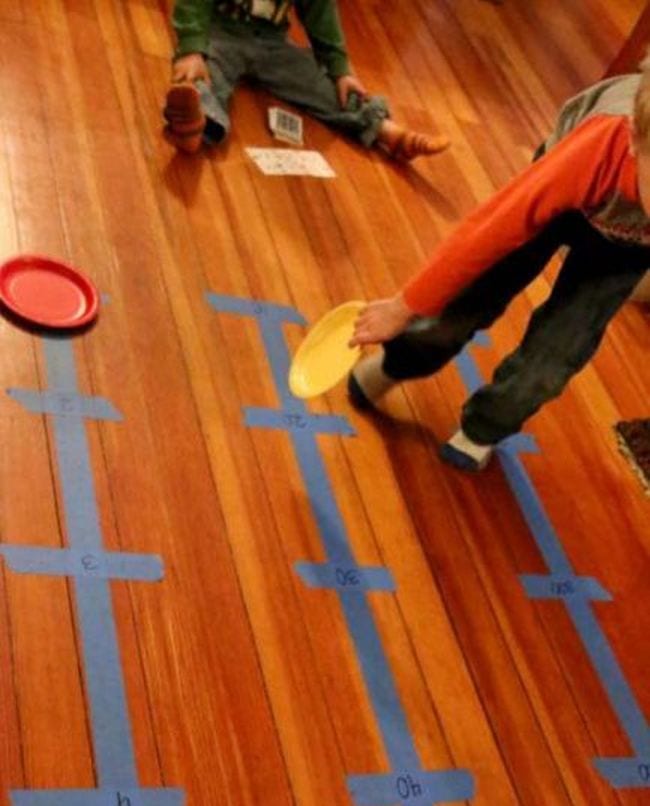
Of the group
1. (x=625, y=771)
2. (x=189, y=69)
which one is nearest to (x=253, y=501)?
(x=625, y=771)

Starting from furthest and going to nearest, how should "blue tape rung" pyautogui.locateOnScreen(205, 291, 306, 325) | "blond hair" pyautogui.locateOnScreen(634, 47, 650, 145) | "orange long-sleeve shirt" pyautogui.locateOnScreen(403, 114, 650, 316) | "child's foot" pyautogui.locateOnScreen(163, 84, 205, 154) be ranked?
"child's foot" pyautogui.locateOnScreen(163, 84, 205, 154) < "blue tape rung" pyautogui.locateOnScreen(205, 291, 306, 325) < "orange long-sleeve shirt" pyautogui.locateOnScreen(403, 114, 650, 316) < "blond hair" pyautogui.locateOnScreen(634, 47, 650, 145)

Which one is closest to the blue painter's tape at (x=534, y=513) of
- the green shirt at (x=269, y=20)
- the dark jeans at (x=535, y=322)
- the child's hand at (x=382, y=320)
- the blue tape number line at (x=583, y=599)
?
the blue tape number line at (x=583, y=599)

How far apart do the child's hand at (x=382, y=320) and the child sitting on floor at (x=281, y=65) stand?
2.44ft

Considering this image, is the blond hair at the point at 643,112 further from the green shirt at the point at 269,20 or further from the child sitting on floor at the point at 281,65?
the green shirt at the point at 269,20

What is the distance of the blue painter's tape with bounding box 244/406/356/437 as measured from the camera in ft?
4.34

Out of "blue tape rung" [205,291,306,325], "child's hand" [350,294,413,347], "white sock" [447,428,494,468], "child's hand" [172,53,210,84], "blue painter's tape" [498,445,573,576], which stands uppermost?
"child's hand" [350,294,413,347]

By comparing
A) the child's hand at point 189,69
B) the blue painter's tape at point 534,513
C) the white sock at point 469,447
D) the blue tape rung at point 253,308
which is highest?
the white sock at point 469,447

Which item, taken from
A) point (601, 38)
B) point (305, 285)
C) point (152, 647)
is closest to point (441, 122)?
point (305, 285)

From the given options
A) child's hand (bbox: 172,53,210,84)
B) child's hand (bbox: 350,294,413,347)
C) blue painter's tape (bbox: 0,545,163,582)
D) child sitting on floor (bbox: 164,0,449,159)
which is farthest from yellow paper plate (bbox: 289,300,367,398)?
child's hand (bbox: 172,53,210,84)

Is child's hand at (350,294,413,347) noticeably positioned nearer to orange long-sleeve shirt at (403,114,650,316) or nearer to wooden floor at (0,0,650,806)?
orange long-sleeve shirt at (403,114,650,316)

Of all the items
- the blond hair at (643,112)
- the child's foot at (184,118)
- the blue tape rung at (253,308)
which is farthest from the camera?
the child's foot at (184,118)

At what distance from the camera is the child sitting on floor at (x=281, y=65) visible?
1798 millimetres

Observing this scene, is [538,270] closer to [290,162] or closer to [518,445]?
[518,445]

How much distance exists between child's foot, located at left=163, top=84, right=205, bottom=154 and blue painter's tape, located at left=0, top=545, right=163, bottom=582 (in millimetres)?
908
